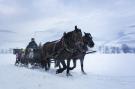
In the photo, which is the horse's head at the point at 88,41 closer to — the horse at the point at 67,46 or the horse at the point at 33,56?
the horse at the point at 67,46

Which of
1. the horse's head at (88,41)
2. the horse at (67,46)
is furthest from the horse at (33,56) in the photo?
the horse's head at (88,41)

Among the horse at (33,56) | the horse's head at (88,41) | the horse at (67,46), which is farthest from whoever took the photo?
the horse at (33,56)

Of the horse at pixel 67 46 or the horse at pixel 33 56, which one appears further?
the horse at pixel 33 56

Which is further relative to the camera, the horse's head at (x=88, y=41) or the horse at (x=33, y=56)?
the horse at (x=33, y=56)

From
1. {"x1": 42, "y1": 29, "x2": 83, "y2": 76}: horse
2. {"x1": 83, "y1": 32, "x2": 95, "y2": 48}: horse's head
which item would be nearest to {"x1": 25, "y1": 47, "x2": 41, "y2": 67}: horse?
{"x1": 42, "y1": 29, "x2": 83, "y2": 76}: horse

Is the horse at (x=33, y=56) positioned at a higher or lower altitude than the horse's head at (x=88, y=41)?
lower

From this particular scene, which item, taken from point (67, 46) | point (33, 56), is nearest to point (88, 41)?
point (67, 46)

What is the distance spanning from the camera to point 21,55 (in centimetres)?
2780

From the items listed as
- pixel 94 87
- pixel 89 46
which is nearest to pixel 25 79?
pixel 94 87

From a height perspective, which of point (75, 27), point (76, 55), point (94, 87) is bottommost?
point (94, 87)

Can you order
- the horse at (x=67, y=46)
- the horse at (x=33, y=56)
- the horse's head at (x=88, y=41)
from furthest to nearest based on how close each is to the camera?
1. the horse at (x=33, y=56)
2. the horse's head at (x=88, y=41)
3. the horse at (x=67, y=46)

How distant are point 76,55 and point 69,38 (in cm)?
106

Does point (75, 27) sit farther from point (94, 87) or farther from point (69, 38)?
point (94, 87)

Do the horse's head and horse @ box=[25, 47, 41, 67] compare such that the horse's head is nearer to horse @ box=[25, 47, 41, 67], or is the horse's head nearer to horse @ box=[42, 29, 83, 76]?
horse @ box=[42, 29, 83, 76]
